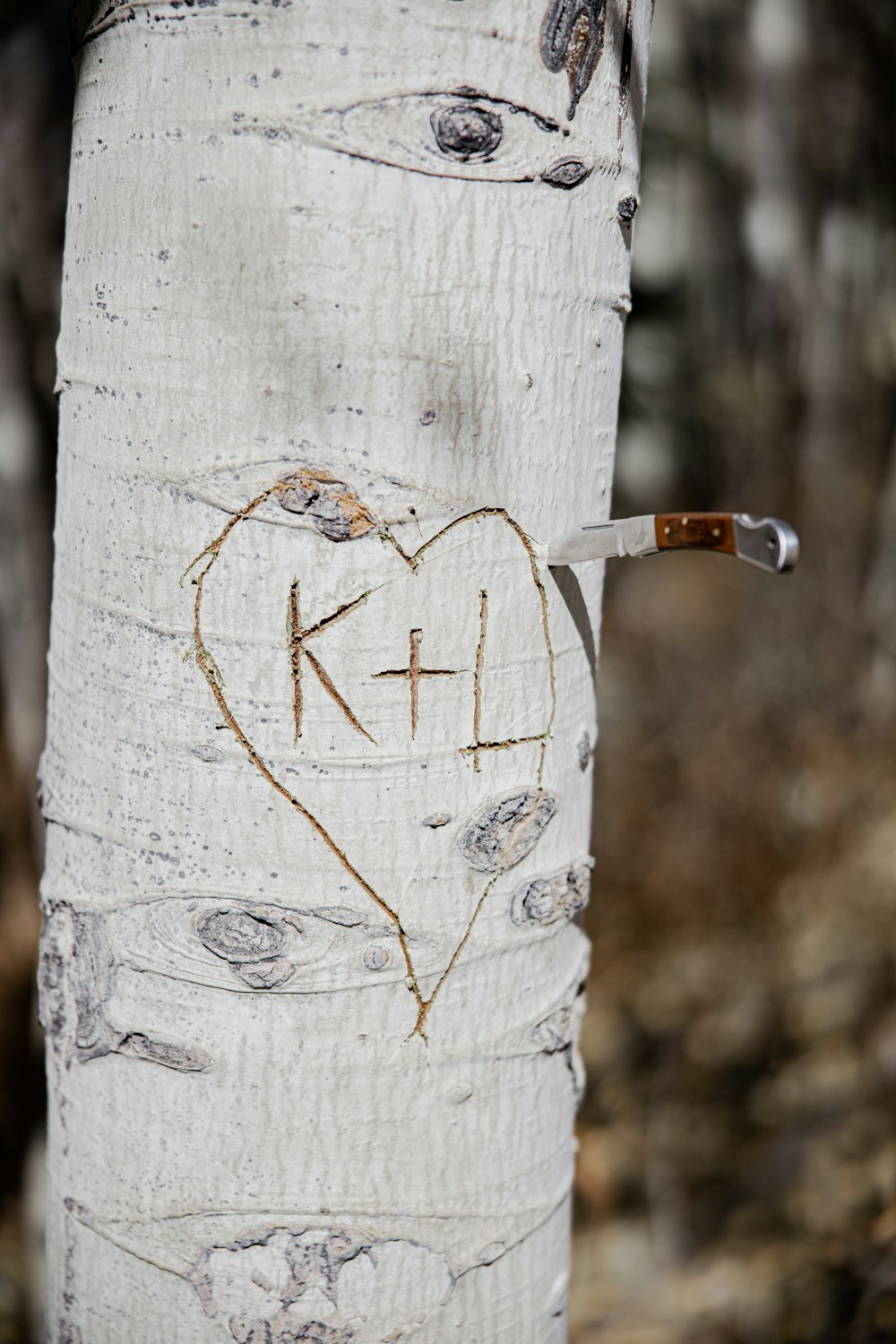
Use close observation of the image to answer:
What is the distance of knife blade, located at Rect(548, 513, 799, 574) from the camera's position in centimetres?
43

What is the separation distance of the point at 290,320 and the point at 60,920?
0.36 meters

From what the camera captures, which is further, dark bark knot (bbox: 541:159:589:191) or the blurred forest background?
the blurred forest background

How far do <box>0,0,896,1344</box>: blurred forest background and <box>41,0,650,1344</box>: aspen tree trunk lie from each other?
1480 mm

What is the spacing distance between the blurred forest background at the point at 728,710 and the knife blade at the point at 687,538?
1.63m

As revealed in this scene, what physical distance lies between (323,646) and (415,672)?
2.0 inches

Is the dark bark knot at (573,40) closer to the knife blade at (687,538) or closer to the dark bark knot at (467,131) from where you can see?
the dark bark knot at (467,131)

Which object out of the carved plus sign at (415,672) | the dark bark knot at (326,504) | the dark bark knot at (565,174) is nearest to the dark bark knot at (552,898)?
the carved plus sign at (415,672)

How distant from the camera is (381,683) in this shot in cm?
52

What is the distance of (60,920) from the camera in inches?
23.2

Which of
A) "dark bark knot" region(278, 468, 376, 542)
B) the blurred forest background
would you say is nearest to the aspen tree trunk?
"dark bark knot" region(278, 468, 376, 542)

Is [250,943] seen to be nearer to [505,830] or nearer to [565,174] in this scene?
[505,830]

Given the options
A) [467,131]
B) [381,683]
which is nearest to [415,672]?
[381,683]

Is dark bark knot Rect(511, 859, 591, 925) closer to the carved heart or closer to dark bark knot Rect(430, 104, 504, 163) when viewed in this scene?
the carved heart

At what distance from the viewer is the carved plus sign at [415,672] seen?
0.52 metres
